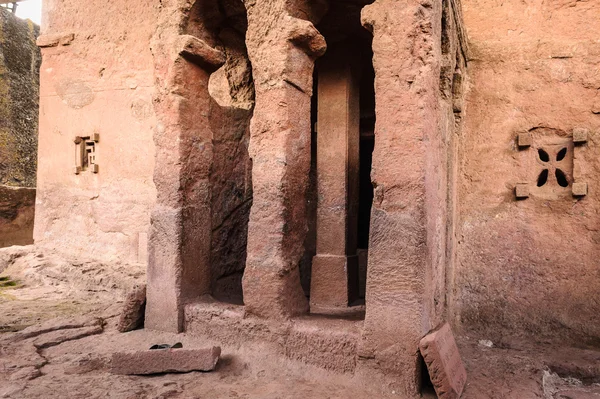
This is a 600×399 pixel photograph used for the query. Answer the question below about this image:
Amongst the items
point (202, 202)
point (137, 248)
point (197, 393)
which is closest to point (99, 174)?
point (137, 248)

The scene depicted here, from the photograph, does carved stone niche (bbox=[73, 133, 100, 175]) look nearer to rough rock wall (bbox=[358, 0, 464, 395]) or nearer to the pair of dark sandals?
the pair of dark sandals

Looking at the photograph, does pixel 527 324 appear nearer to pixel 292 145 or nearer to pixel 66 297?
pixel 292 145

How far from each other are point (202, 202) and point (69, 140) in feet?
10.2

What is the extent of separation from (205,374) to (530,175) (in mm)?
3086

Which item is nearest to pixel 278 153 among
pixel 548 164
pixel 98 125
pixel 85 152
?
pixel 548 164


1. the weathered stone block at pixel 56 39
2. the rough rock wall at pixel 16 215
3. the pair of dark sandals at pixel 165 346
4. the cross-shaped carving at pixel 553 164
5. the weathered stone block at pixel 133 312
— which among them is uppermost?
the weathered stone block at pixel 56 39

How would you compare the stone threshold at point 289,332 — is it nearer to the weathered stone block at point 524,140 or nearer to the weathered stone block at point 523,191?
the weathered stone block at point 523,191

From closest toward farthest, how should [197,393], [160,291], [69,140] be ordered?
[197,393] < [160,291] < [69,140]

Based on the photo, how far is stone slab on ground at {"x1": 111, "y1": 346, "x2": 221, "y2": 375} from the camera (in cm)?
307

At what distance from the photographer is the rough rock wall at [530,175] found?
3.87m

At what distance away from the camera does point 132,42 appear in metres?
5.62

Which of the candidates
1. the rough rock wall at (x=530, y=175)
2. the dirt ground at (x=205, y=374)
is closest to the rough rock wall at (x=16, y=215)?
the dirt ground at (x=205, y=374)

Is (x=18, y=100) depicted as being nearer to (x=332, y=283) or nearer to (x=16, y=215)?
(x=16, y=215)

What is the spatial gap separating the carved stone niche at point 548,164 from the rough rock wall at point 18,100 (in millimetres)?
11428
